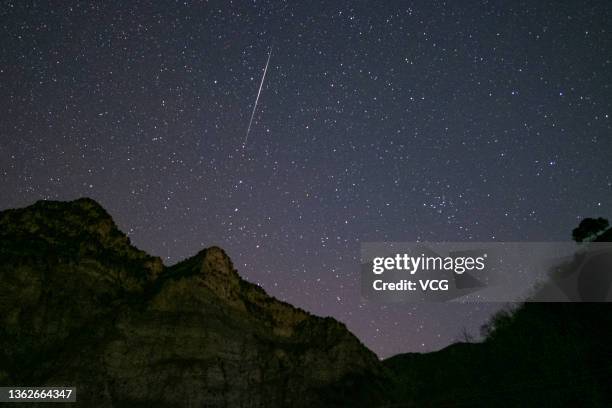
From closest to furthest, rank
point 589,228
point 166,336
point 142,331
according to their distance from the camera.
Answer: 1. point 589,228
2. point 166,336
3. point 142,331

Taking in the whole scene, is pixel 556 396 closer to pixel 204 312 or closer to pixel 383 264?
pixel 383 264

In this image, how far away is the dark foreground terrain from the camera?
81.6 meters

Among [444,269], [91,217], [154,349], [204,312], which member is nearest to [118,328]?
[154,349]

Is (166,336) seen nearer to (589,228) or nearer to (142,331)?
(142,331)

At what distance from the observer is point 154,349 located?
88.9 m

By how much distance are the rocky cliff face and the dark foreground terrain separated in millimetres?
216

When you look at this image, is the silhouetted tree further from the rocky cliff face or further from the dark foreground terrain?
the rocky cliff face

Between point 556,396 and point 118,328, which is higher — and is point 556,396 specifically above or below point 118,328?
below

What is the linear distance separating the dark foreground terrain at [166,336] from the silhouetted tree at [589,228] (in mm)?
7451

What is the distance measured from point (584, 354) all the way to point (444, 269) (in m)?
12.2

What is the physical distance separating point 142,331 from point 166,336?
13.2ft

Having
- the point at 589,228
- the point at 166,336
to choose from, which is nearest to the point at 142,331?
the point at 166,336

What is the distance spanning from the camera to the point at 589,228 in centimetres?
6406

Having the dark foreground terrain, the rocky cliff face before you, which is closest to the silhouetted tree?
the dark foreground terrain
